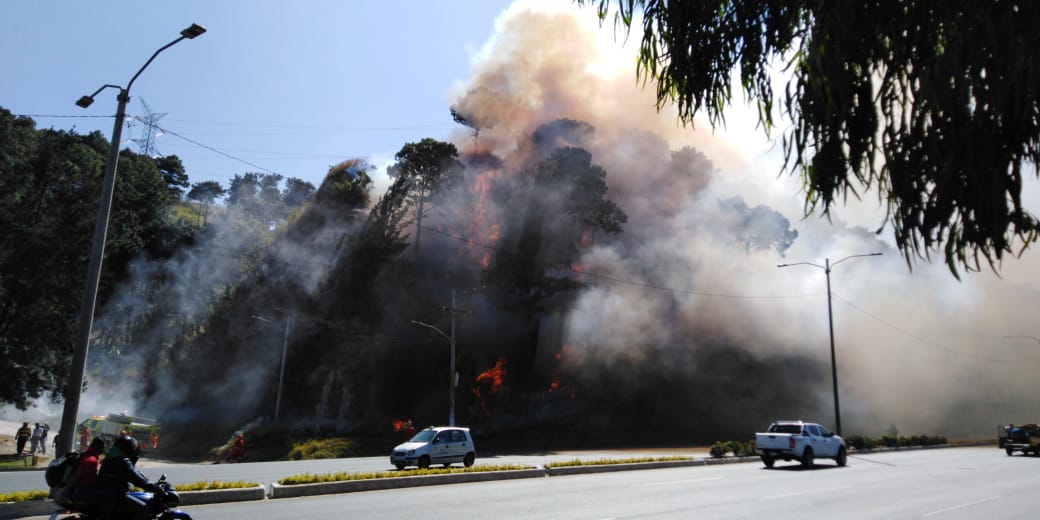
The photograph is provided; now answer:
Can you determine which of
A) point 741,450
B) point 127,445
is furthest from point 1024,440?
point 127,445

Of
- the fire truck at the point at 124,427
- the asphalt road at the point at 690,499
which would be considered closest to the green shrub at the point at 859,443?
the asphalt road at the point at 690,499

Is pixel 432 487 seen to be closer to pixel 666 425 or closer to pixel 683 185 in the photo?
pixel 666 425

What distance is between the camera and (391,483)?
15.0 m

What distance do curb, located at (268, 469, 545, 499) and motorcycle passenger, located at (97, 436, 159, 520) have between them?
20.5ft

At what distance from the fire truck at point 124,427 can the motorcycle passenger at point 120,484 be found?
131 ft

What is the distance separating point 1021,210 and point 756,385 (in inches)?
2049

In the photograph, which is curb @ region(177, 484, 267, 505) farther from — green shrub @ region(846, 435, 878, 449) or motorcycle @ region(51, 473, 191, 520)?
green shrub @ region(846, 435, 878, 449)

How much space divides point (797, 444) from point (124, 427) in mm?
39318

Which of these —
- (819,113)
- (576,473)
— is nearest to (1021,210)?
(819,113)

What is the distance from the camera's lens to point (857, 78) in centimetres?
536

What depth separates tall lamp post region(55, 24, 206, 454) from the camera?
1081 centimetres

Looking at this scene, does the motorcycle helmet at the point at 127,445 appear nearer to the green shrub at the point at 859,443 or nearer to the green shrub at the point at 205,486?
the green shrub at the point at 205,486

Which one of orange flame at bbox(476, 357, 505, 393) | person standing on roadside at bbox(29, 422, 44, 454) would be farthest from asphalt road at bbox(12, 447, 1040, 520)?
orange flame at bbox(476, 357, 505, 393)

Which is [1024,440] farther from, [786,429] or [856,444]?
[786,429]
